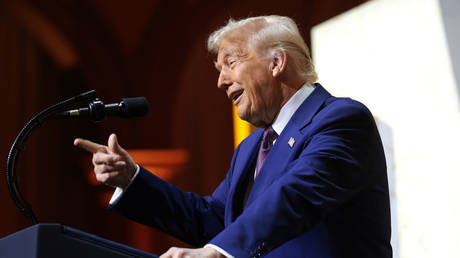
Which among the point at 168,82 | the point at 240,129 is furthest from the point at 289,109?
the point at 168,82

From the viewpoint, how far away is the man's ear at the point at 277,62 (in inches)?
73.2

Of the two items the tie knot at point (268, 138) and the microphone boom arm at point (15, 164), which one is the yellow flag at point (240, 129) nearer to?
the tie knot at point (268, 138)

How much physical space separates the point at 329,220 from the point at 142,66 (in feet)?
10.1

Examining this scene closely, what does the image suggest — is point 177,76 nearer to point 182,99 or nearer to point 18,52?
point 182,99

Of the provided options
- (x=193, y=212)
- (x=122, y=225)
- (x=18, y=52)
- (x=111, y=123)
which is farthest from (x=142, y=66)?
(x=193, y=212)

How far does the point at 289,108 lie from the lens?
5.96ft

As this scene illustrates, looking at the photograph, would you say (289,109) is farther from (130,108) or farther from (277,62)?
(130,108)

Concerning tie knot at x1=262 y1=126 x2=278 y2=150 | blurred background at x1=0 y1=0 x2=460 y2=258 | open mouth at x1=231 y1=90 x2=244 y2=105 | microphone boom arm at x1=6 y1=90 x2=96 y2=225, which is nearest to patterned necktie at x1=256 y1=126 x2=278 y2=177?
tie knot at x1=262 y1=126 x2=278 y2=150

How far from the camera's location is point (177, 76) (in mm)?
4309

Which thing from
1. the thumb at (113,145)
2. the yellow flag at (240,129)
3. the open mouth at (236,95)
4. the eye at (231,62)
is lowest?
the yellow flag at (240,129)

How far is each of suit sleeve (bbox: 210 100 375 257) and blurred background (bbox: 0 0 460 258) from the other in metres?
1.84

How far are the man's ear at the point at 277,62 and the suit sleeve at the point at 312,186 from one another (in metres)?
0.35

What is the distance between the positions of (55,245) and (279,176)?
0.62 meters

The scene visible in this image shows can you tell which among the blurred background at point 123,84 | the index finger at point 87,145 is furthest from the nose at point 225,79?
the blurred background at point 123,84
